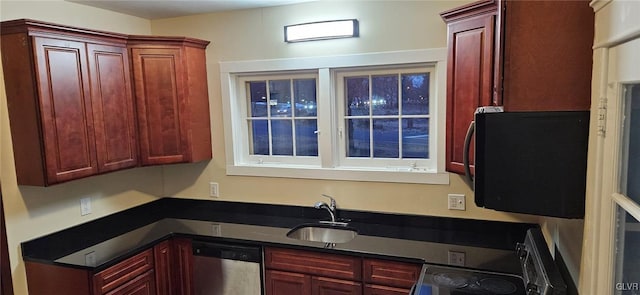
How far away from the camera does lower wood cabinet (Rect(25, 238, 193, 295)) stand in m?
2.29

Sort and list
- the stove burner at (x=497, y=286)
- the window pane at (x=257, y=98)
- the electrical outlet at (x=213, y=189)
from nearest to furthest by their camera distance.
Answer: the stove burner at (x=497, y=286), the window pane at (x=257, y=98), the electrical outlet at (x=213, y=189)

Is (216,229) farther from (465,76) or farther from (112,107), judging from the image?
(465,76)

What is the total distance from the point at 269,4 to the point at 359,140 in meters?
1.13

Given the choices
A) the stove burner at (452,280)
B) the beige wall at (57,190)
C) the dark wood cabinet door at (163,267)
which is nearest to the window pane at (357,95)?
the stove burner at (452,280)

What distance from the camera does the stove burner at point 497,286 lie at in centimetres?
187

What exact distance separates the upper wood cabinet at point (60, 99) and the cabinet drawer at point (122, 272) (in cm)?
58

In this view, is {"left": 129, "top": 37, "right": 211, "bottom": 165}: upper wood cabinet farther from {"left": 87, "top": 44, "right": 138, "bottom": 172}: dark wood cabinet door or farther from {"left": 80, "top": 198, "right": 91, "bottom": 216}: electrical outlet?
{"left": 80, "top": 198, "right": 91, "bottom": 216}: electrical outlet

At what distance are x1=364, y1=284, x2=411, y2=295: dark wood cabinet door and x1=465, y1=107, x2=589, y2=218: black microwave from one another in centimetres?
105

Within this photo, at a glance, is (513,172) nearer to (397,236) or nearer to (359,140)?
(397,236)

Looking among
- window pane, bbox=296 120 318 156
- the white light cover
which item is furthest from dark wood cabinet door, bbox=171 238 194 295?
the white light cover

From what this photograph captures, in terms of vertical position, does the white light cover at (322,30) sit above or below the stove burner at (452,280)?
above

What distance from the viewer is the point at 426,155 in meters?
2.77

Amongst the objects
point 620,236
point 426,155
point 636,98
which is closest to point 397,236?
point 426,155

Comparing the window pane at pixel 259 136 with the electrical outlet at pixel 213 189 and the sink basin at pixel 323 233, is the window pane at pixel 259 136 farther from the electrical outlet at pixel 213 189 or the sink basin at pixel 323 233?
the sink basin at pixel 323 233
